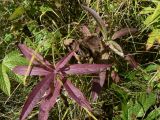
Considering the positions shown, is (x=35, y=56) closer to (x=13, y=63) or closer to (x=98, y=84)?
(x=13, y=63)

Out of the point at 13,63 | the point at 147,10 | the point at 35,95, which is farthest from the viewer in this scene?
the point at 147,10

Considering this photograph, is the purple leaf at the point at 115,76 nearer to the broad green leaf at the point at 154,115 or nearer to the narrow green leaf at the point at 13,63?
the broad green leaf at the point at 154,115

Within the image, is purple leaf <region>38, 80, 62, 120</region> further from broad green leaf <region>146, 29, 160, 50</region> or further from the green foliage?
broad green leaf <region>146, 29, 160, 50</region>

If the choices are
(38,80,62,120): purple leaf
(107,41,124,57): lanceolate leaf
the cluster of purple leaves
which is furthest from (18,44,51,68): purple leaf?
(107,41,124,57): lanceolate leaf

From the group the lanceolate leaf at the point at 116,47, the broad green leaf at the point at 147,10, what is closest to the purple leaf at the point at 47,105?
the lanceolate leaf at the point at 116,47

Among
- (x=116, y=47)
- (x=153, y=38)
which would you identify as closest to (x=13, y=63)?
(x=116, y=47)

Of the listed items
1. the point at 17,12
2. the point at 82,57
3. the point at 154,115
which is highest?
the point at 17,12
